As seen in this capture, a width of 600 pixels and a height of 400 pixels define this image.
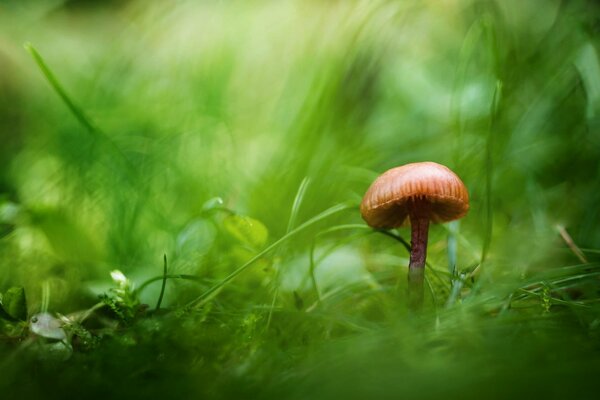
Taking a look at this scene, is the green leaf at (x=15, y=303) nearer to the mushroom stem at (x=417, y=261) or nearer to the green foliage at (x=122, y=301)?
the green foliage at (x=122, y=301)

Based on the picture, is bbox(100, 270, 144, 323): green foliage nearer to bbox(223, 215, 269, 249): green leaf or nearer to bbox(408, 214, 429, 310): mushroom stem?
bbox(223, 215, 269, 249): green leaf

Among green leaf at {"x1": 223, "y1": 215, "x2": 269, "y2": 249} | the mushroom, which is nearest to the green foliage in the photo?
green leaf at {"x1": 223, "y1": 215, "x2": 269, "y2": 249}

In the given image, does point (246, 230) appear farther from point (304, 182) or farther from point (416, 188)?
point (416, 188)

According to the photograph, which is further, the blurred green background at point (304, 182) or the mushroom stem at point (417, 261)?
the mushroom stem at point (417, 261)

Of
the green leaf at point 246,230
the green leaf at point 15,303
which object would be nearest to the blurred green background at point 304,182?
the green leaf at point 246,230

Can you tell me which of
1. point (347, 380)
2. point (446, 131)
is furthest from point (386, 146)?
point (347, 380)

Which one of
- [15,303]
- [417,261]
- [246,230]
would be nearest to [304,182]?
[246,230]
